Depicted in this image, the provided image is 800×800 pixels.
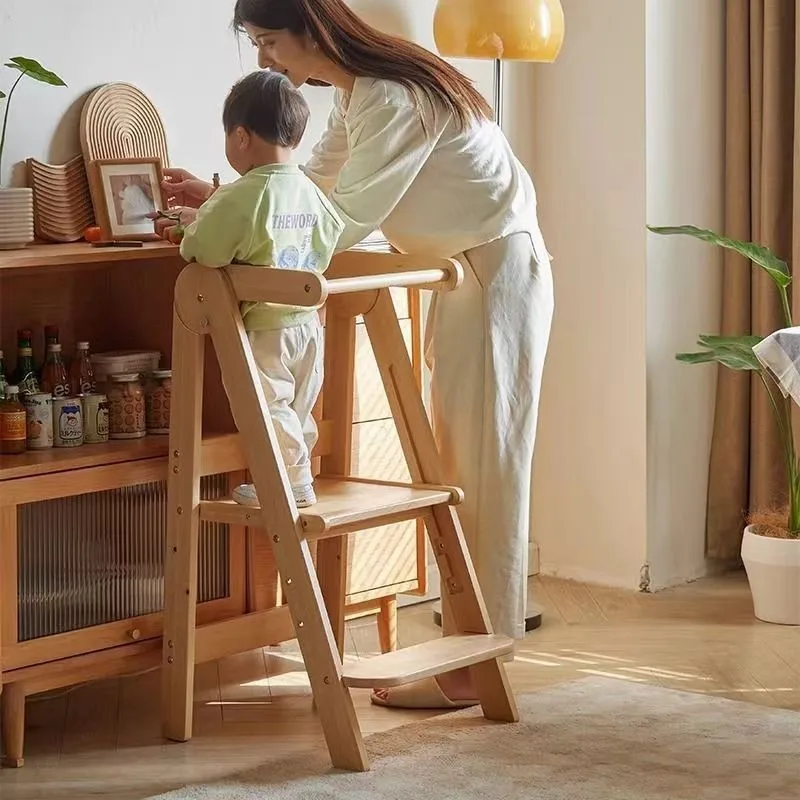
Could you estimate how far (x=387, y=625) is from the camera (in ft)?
10.9

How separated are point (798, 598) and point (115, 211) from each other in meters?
1.72

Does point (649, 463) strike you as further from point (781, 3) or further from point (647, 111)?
point (781, 3)

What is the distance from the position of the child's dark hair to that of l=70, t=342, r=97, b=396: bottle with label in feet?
1.71

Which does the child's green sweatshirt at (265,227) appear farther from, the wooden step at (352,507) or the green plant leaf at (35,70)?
the green plant leaf at (35,70)

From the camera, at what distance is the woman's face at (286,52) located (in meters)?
2.77

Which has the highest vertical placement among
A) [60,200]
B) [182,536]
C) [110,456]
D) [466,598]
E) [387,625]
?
[60,200]

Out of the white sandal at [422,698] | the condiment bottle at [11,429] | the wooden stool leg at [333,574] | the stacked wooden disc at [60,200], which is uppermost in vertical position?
the stacked wooden disc at [60,200]

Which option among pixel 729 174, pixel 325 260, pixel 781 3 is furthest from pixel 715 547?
pixel 325 260

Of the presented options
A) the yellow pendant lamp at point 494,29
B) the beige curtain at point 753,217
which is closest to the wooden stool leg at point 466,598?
the yellow pendant lamp at point 494,29

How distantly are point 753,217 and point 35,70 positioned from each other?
1869 mm

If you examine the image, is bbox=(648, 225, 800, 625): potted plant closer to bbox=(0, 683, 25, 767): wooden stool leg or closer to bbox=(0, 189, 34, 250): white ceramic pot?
bbox=(0, 189, 34, 250): white ceramic pot

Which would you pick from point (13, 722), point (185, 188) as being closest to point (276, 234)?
point (185, 188)

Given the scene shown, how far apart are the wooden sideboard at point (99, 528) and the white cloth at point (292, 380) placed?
0.59 ft

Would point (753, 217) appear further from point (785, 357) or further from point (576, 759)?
point (576, 759)
